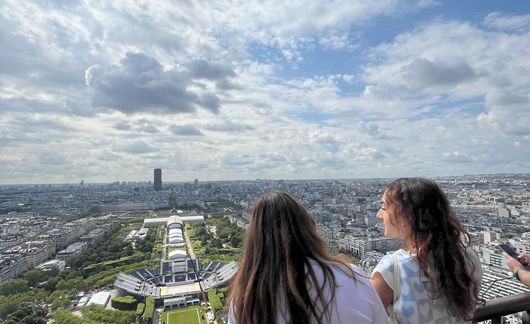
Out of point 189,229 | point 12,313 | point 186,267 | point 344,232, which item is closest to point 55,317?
point 12,313

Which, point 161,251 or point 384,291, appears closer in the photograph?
point 384,291

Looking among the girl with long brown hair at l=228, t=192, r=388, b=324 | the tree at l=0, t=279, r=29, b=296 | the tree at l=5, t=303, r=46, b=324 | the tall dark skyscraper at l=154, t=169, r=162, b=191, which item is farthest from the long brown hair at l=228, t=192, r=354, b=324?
the tall dark skyscraper at l=154, t=169, r=162, b=191

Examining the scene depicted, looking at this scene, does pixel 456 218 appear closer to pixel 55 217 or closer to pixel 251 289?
pixel 251 289

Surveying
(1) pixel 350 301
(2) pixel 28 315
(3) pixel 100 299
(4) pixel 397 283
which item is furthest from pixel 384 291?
(3) pixel 100 299

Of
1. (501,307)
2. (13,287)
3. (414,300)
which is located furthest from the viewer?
(13,287)

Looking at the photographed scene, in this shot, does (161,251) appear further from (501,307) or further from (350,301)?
(350,301)

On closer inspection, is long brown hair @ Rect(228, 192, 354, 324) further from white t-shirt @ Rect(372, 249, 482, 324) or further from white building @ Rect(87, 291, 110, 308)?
white building @ Rect(87, 291, 110, 308)

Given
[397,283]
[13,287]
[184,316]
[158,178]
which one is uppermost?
[158,178]
